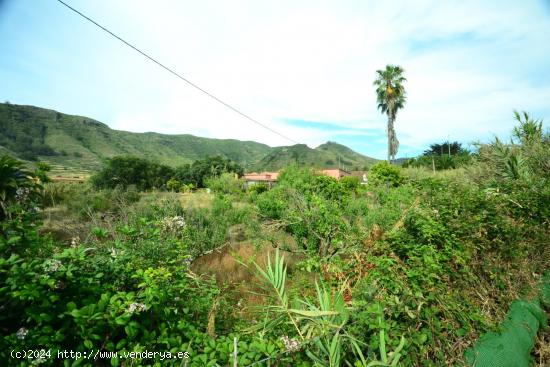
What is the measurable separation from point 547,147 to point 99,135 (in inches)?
5375

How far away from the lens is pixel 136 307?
152 centimetres

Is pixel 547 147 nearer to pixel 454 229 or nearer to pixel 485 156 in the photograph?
pixel 485 156

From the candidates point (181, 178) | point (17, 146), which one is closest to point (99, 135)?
point (17, 146)

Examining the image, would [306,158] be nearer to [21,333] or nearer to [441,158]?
[441,158]

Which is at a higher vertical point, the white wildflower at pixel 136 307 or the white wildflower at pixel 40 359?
the white wildflower at pixel 136 307

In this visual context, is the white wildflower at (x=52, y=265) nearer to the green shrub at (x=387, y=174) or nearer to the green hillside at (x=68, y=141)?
the green shrub at (x=387, y=174)

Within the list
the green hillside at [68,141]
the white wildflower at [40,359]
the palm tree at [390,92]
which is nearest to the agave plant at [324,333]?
the white wildflower at [40,359]

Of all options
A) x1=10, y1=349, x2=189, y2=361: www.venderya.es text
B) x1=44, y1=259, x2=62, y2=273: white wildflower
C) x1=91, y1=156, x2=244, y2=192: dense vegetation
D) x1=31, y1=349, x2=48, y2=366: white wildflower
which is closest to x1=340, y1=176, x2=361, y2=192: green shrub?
x1=10, y1=349, x2=189, y2=361: www.venderya.es text

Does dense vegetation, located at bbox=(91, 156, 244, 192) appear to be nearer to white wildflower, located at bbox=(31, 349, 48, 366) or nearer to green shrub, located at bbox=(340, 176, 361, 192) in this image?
green shrub, located at bbox=(340, 176, 361, 192)

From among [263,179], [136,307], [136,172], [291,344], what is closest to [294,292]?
[291,344]

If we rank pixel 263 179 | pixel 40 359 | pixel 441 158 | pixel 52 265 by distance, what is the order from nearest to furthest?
1. pixel 40 359
2. pixel 52 265
3. pixel 441 158
4. pixel 263 179

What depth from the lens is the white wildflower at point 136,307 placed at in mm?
1462

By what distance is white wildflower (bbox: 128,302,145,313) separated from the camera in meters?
1.46

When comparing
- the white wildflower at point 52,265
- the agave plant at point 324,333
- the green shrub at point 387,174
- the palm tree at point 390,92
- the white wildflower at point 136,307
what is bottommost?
the agave plant at point 324,333
